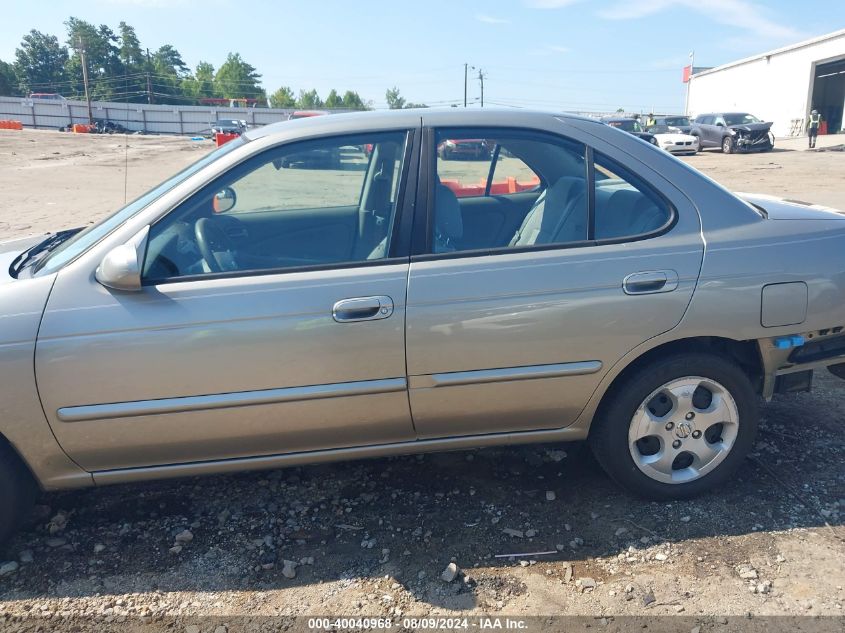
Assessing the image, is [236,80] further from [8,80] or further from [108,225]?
[108,225]

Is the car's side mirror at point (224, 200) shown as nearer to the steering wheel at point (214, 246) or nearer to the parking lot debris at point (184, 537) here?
the steering wheel at point (214, 246)

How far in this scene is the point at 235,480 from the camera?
11.3 feet

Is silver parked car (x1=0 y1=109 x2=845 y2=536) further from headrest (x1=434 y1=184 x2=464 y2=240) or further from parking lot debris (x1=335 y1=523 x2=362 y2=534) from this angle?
parking lot debris (x1=335 y1=523 x2=362 y2=534)

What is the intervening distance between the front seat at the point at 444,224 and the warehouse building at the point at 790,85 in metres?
42.8

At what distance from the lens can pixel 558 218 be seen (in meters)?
3.07

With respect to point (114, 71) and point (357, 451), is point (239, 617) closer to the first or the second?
point (357, 451)

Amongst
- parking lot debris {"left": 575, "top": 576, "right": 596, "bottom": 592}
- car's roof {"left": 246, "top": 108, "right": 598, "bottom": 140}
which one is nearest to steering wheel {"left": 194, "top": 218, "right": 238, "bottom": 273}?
car's roof {"left": 246, "top": 108, "right": 598, "bottom": 140}

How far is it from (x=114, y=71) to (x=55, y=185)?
100561 mm

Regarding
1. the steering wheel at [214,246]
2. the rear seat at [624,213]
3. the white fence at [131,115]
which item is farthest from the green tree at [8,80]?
the rear seat at [624,213]

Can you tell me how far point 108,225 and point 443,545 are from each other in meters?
2.00

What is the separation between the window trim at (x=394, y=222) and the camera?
2.72m

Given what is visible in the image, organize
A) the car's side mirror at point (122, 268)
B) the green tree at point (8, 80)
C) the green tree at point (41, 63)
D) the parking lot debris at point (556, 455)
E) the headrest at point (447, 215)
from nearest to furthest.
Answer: the car's side mirror at point (122, 268) < the headrest at point (447, 215) < the parking lot debris at point (556, 455) < the green tree at point (8, 80) < the green tree at point (41, 63)

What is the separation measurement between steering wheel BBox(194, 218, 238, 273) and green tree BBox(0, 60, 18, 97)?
4236 inches

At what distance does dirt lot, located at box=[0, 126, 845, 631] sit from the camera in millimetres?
2561
